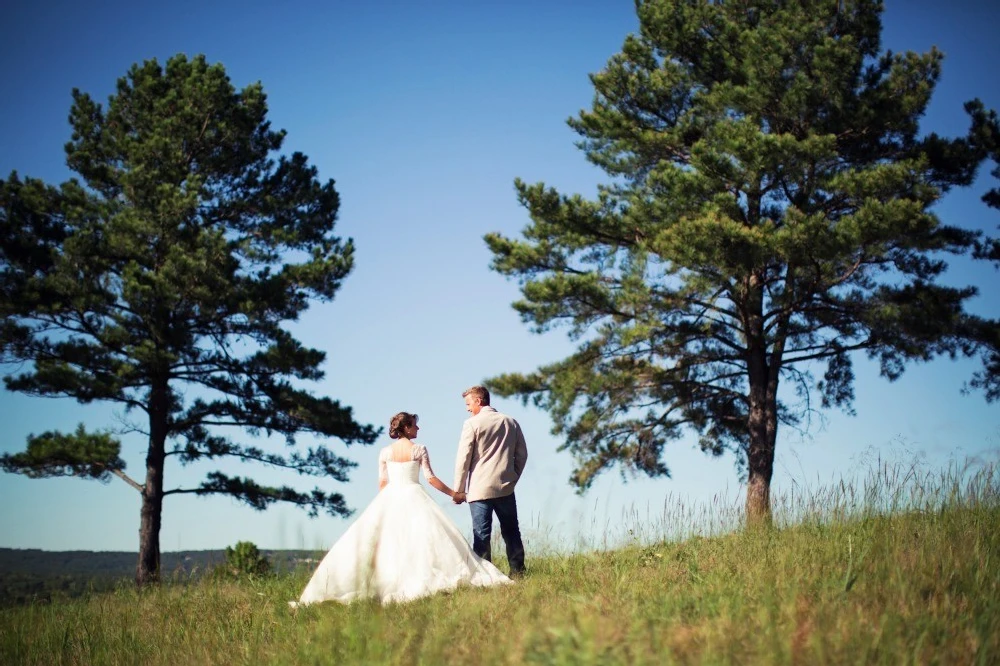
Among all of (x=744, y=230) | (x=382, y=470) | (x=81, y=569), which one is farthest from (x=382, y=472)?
(x=81, y=569)

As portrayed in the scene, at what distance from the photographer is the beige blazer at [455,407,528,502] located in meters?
8.40

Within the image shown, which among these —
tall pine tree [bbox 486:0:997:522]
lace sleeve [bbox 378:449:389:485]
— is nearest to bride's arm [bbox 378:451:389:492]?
lace sleeve [bbox 378:449:389:485]

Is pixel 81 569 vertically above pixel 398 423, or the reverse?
pixel 398 423

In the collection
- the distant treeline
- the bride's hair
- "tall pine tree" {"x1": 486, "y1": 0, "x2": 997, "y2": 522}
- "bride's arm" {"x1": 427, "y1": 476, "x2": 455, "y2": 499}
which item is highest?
"tall pine tree" {"x1": 486, "y1": 0, "x2": 997, "y2": 522}

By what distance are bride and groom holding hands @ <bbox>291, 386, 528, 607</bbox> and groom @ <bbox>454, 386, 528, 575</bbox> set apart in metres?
0.01

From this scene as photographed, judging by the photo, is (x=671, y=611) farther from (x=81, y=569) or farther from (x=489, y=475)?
(x=81, y=569)

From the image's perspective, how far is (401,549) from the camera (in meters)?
7.53

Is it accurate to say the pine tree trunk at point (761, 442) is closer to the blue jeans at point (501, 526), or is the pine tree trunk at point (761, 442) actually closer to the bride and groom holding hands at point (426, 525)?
the blue jeans at point (501, 526)

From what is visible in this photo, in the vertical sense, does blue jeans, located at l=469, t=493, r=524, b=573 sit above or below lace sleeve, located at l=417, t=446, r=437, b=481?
below

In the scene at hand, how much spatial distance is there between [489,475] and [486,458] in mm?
177

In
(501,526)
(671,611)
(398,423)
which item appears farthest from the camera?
(501,526)

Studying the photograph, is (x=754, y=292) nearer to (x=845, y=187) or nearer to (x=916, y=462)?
(x=845, y=187)

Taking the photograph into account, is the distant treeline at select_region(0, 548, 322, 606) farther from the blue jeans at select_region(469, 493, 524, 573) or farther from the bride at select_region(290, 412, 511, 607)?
the blue jeans at select_region(469, 493, 524, 573)

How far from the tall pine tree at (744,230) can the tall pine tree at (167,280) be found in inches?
177
